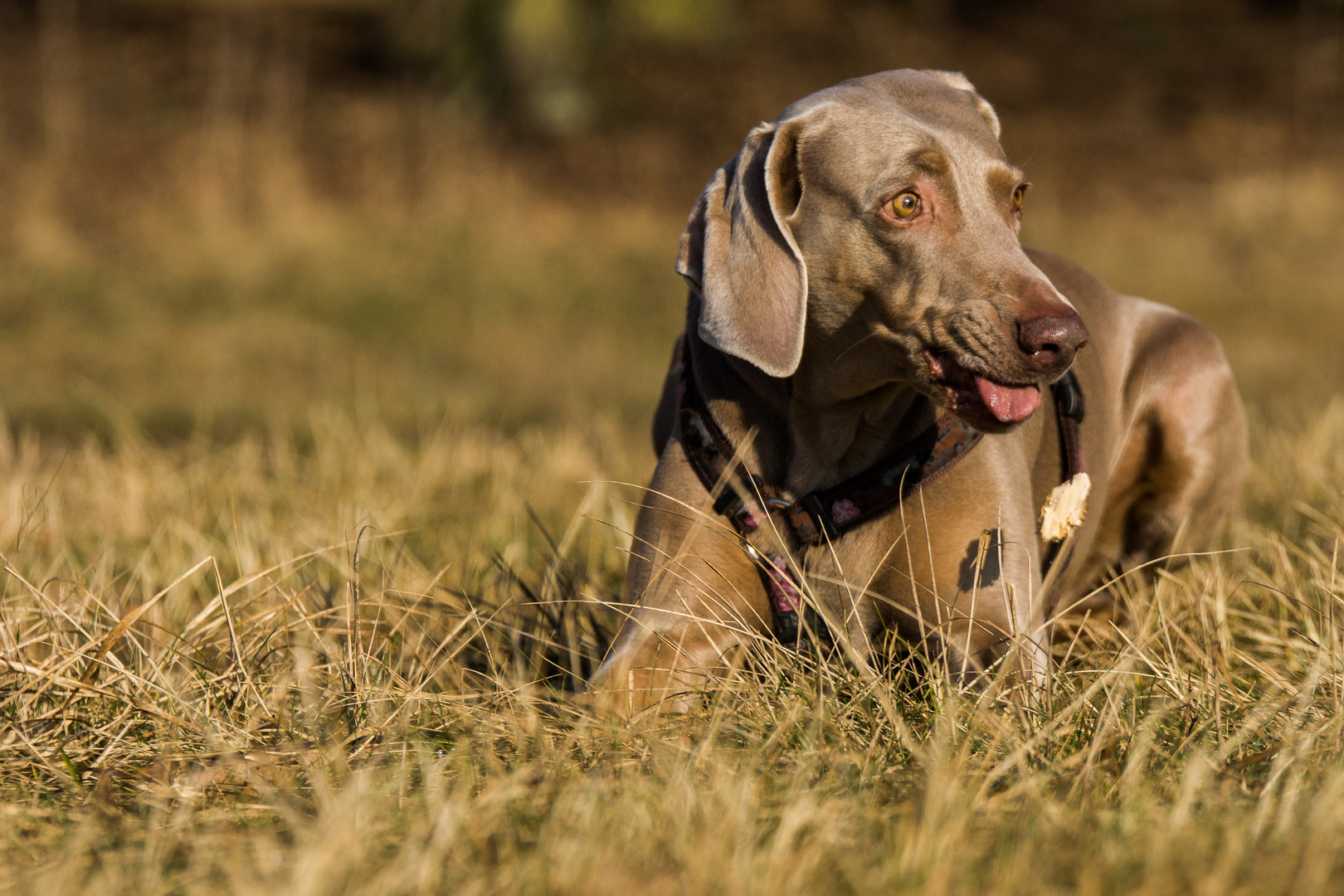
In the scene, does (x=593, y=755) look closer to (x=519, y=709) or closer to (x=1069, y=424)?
(x=519, y=709)

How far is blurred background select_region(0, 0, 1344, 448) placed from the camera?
26.8ft

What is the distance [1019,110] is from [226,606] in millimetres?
13364

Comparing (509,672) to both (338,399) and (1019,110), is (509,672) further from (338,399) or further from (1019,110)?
(1019,110)

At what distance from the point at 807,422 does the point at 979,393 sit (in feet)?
1.25

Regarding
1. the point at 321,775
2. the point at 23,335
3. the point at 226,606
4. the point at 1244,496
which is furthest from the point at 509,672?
the point at 23,335

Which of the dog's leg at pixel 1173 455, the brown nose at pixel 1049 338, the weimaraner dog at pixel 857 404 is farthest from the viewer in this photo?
the dog's leg at pixel 1173 455

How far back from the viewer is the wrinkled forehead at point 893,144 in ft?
7.06

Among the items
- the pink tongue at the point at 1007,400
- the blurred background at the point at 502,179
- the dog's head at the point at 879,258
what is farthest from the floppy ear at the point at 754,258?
the blurred background at the point at 502,179

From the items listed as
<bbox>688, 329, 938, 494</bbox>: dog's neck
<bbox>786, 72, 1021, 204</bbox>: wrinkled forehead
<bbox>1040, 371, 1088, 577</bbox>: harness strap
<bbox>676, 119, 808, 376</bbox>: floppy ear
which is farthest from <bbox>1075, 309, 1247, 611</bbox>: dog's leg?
<bbox>676, 119, 808, 376</bbox>: floppy ear

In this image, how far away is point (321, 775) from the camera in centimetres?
168

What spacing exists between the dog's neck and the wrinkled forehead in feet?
1.17

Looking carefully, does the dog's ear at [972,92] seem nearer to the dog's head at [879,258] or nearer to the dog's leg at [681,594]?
the dog's head at [879,258]

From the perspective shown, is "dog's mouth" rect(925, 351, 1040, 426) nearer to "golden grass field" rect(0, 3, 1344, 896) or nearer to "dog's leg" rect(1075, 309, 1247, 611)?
"golden grass field" rect(0, 3, 1344, 896)

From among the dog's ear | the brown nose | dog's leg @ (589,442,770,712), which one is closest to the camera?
the brown nose
